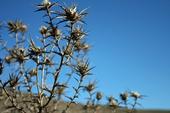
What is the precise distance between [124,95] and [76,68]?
660 centimetres

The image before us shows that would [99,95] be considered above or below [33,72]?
above

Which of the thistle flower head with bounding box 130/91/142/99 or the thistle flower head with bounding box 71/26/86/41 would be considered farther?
the thistle flower head with bounding box 130/91/142/99

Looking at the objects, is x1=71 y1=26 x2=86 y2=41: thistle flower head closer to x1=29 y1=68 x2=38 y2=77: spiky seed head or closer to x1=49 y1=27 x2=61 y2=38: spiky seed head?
x1=49 y1=27 x2=61 y2=38: spiky seed head

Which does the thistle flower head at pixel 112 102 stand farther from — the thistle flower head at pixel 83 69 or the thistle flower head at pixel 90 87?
the thistle flower head at pixel 83 69

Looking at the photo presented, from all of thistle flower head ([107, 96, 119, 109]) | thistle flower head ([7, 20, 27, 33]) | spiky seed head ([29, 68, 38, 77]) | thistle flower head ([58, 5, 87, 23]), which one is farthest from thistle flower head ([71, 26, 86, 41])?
thistle flower head ([107, 96, 119, 109])

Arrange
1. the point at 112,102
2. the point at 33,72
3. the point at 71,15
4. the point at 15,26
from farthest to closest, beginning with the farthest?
the point at 112,102, the point at 15,26, the point at 33,72, the point at 71,15

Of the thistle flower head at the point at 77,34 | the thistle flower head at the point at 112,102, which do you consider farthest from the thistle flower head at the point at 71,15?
the thistle flower head at the point at 112,102

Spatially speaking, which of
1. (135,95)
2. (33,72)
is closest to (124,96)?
(135,95)

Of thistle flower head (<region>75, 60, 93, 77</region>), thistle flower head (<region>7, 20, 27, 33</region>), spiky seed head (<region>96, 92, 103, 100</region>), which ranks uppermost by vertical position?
thistle flower head (<region>7, 20, 27, 33</region>)

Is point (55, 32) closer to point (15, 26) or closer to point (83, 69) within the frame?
point (83, 69)

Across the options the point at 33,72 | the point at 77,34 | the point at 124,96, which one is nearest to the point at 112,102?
the point at 124,96

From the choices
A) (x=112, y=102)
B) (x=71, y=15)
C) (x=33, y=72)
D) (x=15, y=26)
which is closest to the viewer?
(x=71, y=15)

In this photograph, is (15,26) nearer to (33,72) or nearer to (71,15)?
(33,72)

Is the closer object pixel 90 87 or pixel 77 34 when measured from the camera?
pixel 77 34
